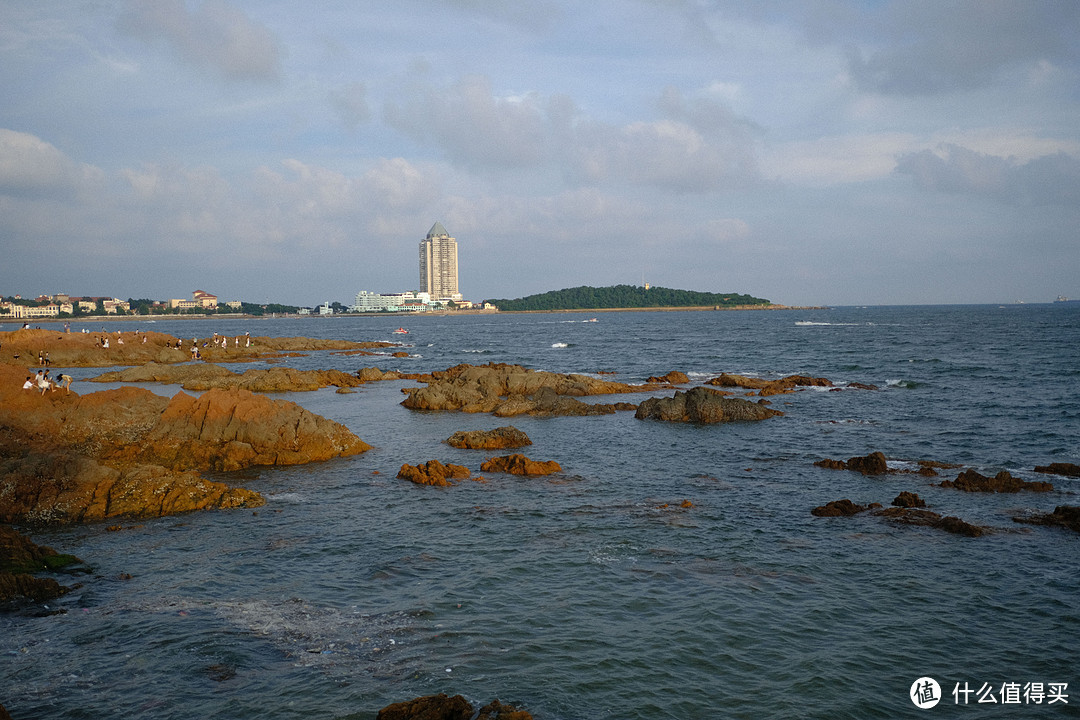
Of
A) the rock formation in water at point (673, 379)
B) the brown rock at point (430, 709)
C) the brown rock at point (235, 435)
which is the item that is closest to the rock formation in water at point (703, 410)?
the rock formation in water at point (673, 379)

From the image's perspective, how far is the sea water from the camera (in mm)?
10289

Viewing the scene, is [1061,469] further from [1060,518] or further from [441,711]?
[441,711]

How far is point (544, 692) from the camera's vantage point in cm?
1029

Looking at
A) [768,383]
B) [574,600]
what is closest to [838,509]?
[574,600]

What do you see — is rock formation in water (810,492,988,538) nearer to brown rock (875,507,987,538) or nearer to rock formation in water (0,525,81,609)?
Answer: brown rock (875,507,987,538)

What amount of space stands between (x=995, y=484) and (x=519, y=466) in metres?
15.1

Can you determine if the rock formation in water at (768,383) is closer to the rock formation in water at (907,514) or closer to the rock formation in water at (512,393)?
the rock formation in water at (512,393)

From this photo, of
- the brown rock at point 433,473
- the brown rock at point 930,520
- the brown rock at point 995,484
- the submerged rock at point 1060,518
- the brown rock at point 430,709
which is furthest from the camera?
the brown rock at point 433,473

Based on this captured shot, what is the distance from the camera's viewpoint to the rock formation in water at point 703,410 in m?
34.7

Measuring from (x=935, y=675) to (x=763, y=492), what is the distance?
10716 mm

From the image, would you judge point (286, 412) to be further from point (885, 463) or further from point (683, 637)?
point (885, 463)

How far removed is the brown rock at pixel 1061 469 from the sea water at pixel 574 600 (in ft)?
2.30

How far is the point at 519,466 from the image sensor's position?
24.0 m

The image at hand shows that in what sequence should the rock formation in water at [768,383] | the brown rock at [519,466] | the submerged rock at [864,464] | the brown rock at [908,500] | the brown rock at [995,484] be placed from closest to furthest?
the brown rock at [908,500] → the brown rock at [995,484] → the submerged rock at [864,464] → the brown rock at [519,466] → the rock formation in water at [768,383]
